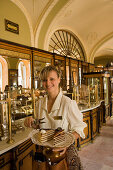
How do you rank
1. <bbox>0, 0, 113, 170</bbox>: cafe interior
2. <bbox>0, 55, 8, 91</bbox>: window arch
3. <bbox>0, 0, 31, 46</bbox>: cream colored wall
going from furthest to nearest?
<bbox>0, 0, 31, 46</bbox>: cream colored wall, <bbox>0, 55, 8, 91</bbox>: window arch, <bbox>0, 0, 113, 170</bbox>: cafe interior

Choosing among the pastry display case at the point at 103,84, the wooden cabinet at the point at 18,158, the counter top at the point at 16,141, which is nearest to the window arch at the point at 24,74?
the counter top at the point at 16,141

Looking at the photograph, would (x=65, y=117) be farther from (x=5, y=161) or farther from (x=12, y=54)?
(x=12, y=54)

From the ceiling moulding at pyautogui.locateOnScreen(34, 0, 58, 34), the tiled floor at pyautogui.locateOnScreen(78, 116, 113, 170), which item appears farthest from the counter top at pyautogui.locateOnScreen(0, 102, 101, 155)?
the ceiling moulding at pyautogui.locateOnScreen(34, 0, 58, 34)

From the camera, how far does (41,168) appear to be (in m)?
1.26

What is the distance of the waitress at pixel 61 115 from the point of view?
1.37 m

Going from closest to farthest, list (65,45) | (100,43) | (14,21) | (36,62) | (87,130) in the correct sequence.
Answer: (87,130)
(14,21)
(36,62)
(65,45)
(100,43)

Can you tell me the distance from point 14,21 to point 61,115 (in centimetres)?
426

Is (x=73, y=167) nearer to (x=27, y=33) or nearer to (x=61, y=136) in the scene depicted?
(x=61, y=136)

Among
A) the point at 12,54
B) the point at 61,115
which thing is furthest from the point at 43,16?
the point at 61,115

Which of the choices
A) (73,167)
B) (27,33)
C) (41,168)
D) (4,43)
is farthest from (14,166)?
(27,33)

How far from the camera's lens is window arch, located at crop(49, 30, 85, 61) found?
697 cm

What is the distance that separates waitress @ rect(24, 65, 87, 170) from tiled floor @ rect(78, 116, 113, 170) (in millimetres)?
2029

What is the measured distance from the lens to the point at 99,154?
11.8 ft

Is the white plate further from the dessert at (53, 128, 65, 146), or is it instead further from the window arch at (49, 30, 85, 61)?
the window arch at (49, 30, 85, 61)
